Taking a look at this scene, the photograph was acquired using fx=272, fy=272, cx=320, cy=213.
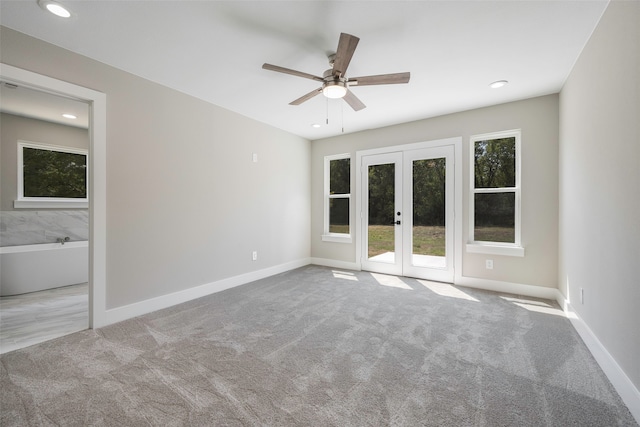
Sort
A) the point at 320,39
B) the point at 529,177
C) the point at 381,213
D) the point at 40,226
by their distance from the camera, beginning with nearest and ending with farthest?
the point at 320,39, the point at 529,177, the point at 40,226, the point at 381,213

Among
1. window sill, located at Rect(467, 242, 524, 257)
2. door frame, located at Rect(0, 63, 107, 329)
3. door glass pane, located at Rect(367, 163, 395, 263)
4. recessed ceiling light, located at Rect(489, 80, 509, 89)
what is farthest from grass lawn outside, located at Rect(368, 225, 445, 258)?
door frame, located at Rect(0, 63, 107, 329)

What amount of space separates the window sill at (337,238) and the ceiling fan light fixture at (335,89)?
9.99 ft

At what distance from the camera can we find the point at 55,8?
1952mm

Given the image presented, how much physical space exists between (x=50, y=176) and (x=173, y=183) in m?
2.81

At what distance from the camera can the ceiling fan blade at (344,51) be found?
185cm

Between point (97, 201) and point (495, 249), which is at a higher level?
point (97, 201)

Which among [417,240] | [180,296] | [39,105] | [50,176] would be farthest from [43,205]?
[417,240]

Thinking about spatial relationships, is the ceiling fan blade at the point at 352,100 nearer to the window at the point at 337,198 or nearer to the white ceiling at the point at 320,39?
A: the white ceiling at the point at 320,39

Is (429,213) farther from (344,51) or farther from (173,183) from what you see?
(173,183)

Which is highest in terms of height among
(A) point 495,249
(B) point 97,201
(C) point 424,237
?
(B) point 97,201

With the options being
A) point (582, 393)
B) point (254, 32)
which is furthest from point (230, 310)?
point (582, 393)

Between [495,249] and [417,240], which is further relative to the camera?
[417,240]

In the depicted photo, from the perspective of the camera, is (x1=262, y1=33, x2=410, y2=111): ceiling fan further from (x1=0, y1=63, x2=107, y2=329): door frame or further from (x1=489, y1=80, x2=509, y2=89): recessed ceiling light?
(x1=0, y1=63, x2=107, y2=329): door frame

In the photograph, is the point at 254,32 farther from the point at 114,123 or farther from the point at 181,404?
the point at 181,404
